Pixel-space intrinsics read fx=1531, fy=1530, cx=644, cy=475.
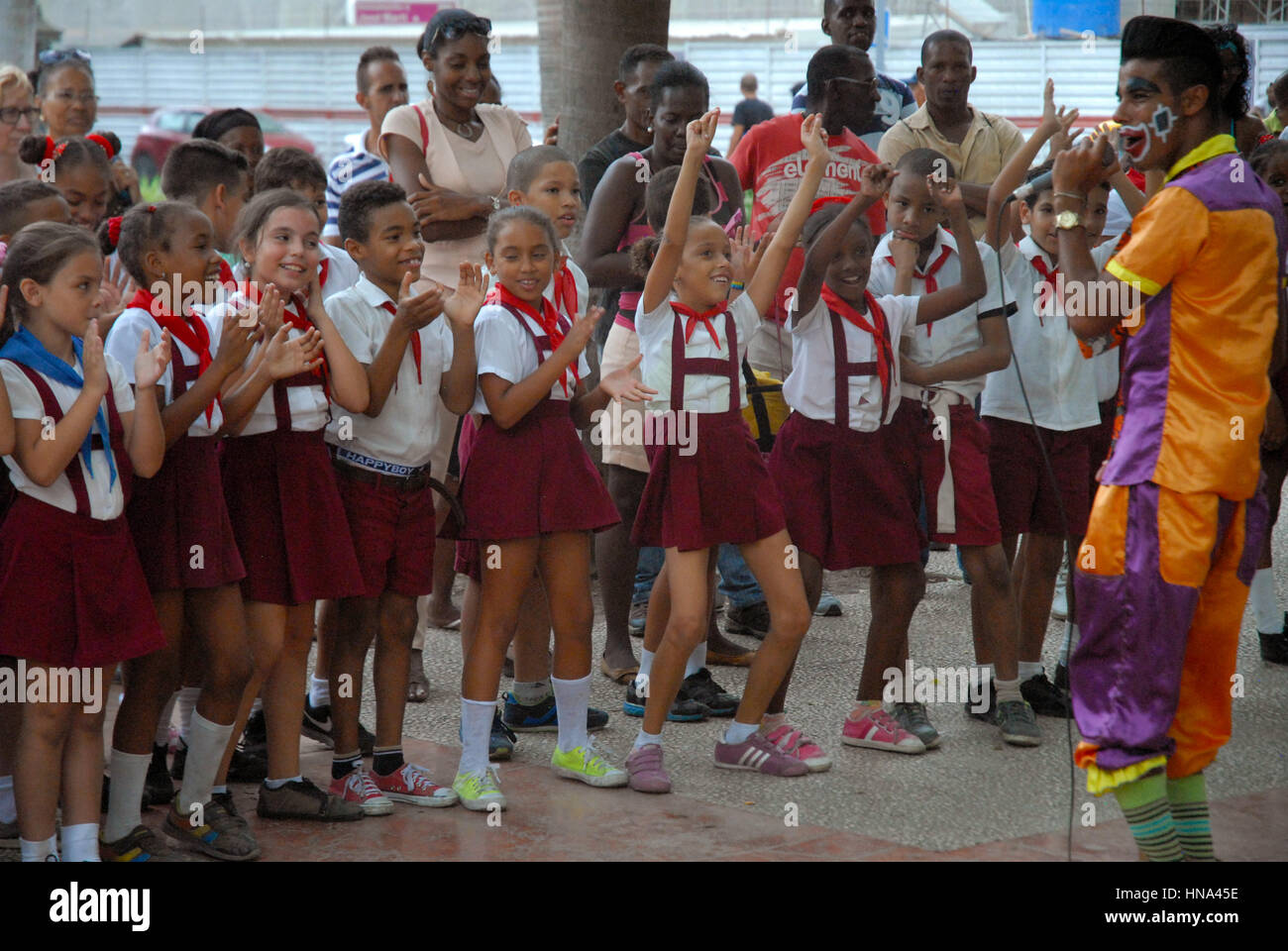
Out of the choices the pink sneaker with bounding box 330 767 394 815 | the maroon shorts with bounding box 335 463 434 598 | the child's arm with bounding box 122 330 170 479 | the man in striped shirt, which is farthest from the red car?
the child's arm with bounding box 122 330 170 479

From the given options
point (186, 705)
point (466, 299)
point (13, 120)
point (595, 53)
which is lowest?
point (186, 705)

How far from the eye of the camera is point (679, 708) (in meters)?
5.46

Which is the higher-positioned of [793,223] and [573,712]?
[793,223]

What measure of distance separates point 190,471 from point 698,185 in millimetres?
2328

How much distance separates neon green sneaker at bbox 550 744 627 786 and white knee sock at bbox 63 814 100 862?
1497 mm

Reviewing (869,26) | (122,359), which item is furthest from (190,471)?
(869,26)

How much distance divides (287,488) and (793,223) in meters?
1.82

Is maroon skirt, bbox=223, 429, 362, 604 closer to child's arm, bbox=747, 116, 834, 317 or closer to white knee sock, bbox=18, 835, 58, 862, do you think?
white knee sock, bbox=18, 835, 58, 862

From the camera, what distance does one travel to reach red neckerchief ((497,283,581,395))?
15.5ft

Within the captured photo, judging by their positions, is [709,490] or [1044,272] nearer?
[709,490]

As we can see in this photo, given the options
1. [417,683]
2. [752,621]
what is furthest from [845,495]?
[417,683]

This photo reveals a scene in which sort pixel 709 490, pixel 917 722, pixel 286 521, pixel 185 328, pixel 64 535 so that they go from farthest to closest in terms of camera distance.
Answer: pixel 917 722 → pixel 709 490 → pixel 286 521 → pixel 185 328 → pixel 64 535

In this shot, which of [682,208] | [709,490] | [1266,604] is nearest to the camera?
[682,208]

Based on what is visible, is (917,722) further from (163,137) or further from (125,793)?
(163,137)
